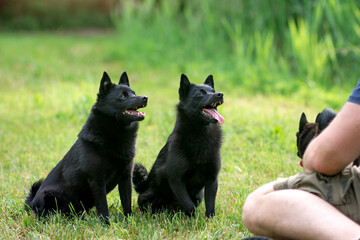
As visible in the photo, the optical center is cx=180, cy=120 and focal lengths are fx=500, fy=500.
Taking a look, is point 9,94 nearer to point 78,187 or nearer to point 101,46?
point 78,187

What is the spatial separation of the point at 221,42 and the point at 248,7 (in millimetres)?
881

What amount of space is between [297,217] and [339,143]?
42 cm

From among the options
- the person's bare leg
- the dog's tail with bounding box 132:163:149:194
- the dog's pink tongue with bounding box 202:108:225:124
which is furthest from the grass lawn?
the dog's pink tongue with bounding box 202:108:225:124

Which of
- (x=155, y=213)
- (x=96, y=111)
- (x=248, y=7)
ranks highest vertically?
(x=248, y=7)

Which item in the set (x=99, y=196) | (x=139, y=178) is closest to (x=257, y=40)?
(x=139, y=178)

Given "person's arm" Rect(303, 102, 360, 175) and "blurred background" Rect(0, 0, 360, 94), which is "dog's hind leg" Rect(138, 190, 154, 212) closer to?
"person's arm" Rect(303, 102, 360, 175)

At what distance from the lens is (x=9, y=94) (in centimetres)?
785

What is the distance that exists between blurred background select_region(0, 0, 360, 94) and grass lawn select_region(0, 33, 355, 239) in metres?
0.25

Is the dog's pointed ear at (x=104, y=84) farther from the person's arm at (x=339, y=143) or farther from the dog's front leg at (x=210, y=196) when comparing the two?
the person's arm at (x=339, y=143)

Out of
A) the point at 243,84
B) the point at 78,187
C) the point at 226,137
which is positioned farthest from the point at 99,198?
the point at 243,84

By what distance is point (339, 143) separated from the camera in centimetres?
210

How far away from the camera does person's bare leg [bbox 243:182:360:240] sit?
2188 millimetres

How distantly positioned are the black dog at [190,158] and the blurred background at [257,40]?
400 centimetres

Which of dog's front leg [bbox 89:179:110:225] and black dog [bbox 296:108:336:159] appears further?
dog's front leg [bbox 89:179:110:225]
